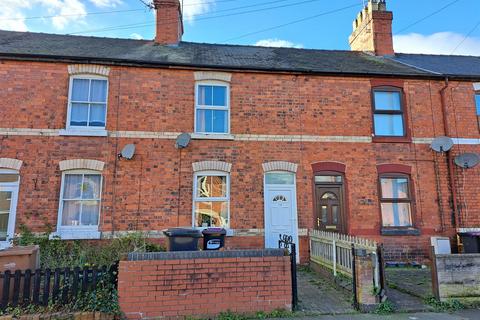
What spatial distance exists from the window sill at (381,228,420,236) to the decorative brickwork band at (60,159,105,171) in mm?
8916

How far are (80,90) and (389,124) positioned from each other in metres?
10.1

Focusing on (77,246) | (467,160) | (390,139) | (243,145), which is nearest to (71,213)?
(77,246)

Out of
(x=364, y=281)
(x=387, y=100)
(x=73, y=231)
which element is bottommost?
(x=364, y=281)

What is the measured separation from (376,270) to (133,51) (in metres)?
10.3

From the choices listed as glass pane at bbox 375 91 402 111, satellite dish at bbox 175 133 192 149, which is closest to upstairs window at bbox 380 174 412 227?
glass pane at bbox 375 91 402 111

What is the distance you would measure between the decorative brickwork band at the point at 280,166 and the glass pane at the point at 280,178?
17 cm

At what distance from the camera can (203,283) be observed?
18.6 feet

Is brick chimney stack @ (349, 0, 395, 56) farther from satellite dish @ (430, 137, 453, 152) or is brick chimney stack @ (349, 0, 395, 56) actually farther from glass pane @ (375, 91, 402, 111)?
satellite dish @ (430, 137, 453, 152)

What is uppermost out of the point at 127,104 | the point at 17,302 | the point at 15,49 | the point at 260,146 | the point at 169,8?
the point at 169,8

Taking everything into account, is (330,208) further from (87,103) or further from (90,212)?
(87,103)

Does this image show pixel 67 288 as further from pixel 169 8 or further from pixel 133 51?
pixel 169 8

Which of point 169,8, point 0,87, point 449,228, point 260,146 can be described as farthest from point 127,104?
point 449,228

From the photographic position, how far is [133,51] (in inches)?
457

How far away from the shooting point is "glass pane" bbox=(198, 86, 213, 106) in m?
10.5
